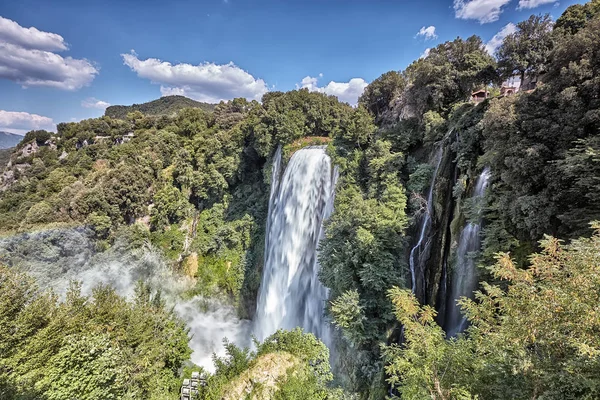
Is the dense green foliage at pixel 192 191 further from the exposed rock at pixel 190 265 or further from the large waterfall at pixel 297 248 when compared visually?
the large waterfall at pixel 297 248

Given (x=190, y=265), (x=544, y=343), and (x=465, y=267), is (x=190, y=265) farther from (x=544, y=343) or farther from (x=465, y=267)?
(x=544, y=343)

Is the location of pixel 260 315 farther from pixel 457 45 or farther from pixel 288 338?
pixel 457 45

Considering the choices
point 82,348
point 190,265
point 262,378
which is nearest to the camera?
point 262,378

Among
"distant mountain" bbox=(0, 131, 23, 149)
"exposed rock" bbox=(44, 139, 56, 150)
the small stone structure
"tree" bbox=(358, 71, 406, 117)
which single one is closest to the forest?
"tree" bbox=(358, 71, 406, 117)

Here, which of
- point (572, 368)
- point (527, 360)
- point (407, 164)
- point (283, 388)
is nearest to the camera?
point (572, 368)

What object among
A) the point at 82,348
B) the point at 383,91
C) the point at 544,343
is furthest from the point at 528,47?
the point at 82,348

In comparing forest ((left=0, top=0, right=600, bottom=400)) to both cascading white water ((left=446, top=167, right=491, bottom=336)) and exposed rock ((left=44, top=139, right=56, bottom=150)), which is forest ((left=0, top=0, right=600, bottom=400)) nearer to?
cascading white water ((left=446, top=167, right=491, bottom=336))

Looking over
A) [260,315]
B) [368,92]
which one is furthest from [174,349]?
[368,92]
